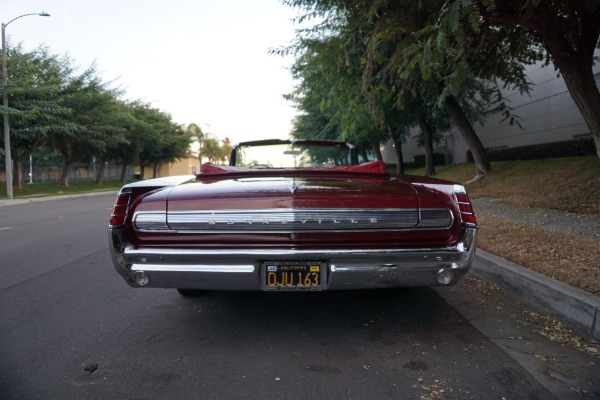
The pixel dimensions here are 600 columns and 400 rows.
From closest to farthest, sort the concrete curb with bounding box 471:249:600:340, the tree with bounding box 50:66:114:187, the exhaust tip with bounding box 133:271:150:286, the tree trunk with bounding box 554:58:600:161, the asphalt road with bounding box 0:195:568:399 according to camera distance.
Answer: the asphalt road with bounding box 0:195:568:399 < the exhaust tip with bounding box 133:271:150:286 < the concrete curb with bounding box 471:249:600:340 < the tree trunk with bounding box 554:58:600:161 < the tree with bounding box 50:66:114:187

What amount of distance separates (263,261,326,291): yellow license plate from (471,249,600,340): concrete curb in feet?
6.45

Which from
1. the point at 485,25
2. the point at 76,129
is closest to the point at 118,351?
the point at 485,25

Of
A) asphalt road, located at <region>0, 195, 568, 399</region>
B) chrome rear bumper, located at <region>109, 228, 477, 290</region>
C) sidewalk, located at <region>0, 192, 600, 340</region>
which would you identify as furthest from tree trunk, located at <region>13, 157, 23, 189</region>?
sidewalk, located at <region>0, 192, 600, 340</region>

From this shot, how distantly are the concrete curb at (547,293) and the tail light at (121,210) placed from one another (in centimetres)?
342

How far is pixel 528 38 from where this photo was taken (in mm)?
10359

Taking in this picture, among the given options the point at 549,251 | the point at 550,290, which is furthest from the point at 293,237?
the point at 549,251

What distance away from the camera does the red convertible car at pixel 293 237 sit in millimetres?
3068

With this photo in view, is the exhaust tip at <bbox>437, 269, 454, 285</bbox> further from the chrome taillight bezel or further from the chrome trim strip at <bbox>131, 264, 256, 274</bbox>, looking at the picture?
the chrome taillight bezel

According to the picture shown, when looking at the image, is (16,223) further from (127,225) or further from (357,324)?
(357,324)

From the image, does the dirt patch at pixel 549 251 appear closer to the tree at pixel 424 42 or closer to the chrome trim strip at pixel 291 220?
the chrome trim strip at pixel 291 220

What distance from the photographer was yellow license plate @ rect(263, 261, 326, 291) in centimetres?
306

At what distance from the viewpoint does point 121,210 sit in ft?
11.0

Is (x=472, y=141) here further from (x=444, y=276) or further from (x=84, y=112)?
(x=84, y=112)

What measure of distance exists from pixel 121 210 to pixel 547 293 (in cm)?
347
